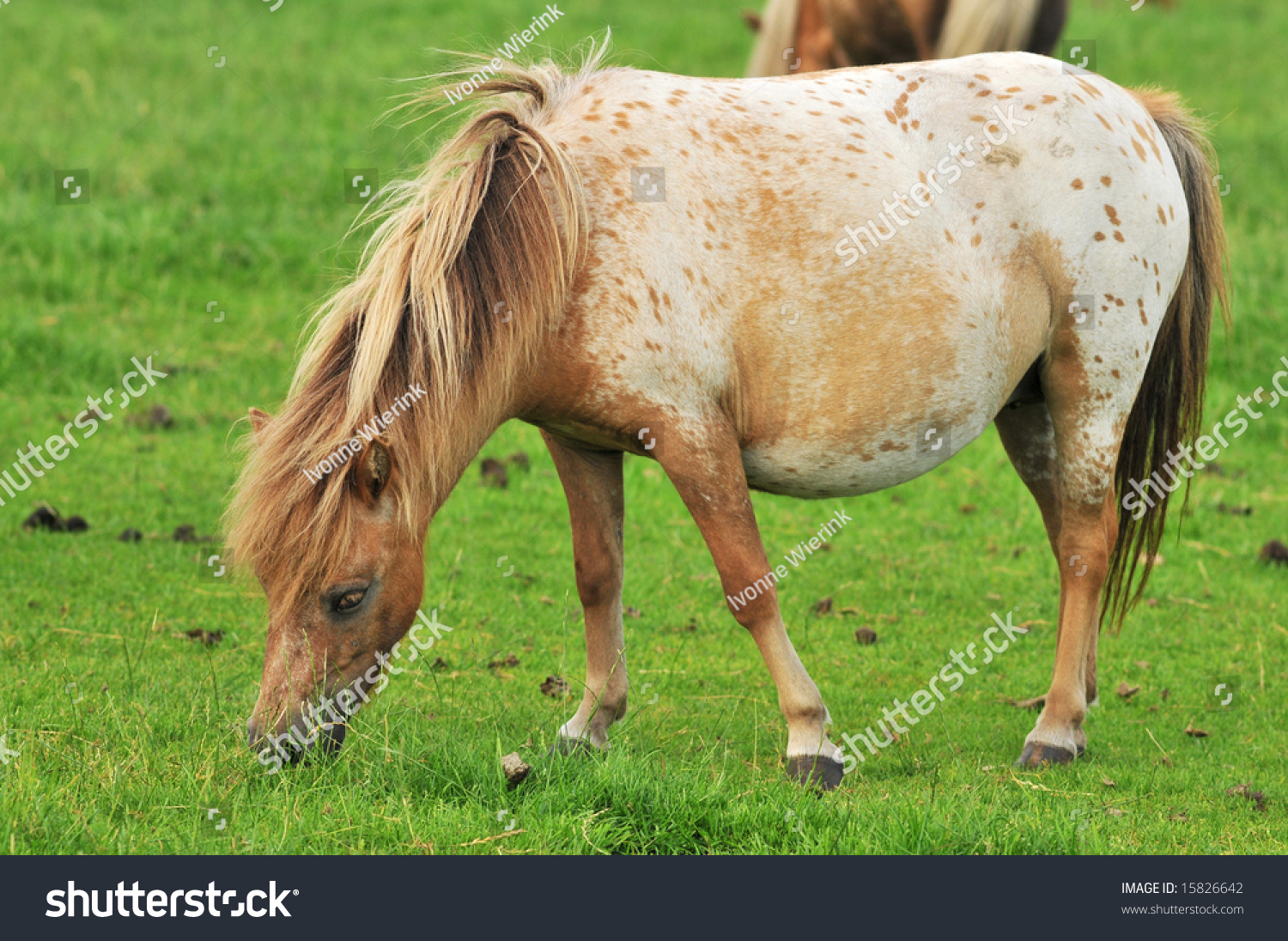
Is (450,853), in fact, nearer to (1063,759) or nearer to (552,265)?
(552,265)

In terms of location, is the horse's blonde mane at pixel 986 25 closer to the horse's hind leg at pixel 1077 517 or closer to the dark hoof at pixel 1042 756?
the horse's hind leg at pixel 1077 517

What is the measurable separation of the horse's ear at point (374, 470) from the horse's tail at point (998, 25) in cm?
588

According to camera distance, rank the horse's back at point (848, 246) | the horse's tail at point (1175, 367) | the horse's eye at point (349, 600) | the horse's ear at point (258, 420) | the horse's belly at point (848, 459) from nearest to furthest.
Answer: the horse's eye at point (349, 600)
the horse's ear at point (258, 420)
the horse's back at point (848, 246)
the horse's belly at point (848, 459)
the horse's tail at point (1175, 367)

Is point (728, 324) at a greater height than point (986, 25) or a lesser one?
lesser

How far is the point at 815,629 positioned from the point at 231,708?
2887 mm

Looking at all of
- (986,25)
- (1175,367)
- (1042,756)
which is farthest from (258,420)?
(986,25)

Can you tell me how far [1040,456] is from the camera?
5.66m

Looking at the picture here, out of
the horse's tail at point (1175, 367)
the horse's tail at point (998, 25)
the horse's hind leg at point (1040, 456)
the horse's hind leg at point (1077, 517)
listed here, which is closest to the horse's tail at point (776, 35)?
the horse's tail at point (998, 25)

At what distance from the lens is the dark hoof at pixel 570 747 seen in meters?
4.34

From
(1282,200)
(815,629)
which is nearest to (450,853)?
(815,629)

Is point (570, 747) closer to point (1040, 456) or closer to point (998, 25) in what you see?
point (1040, 456)

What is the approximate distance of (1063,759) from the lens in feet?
16.5

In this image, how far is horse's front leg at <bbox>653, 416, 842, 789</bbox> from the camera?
14.5 ft

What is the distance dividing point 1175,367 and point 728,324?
7.46 ft
